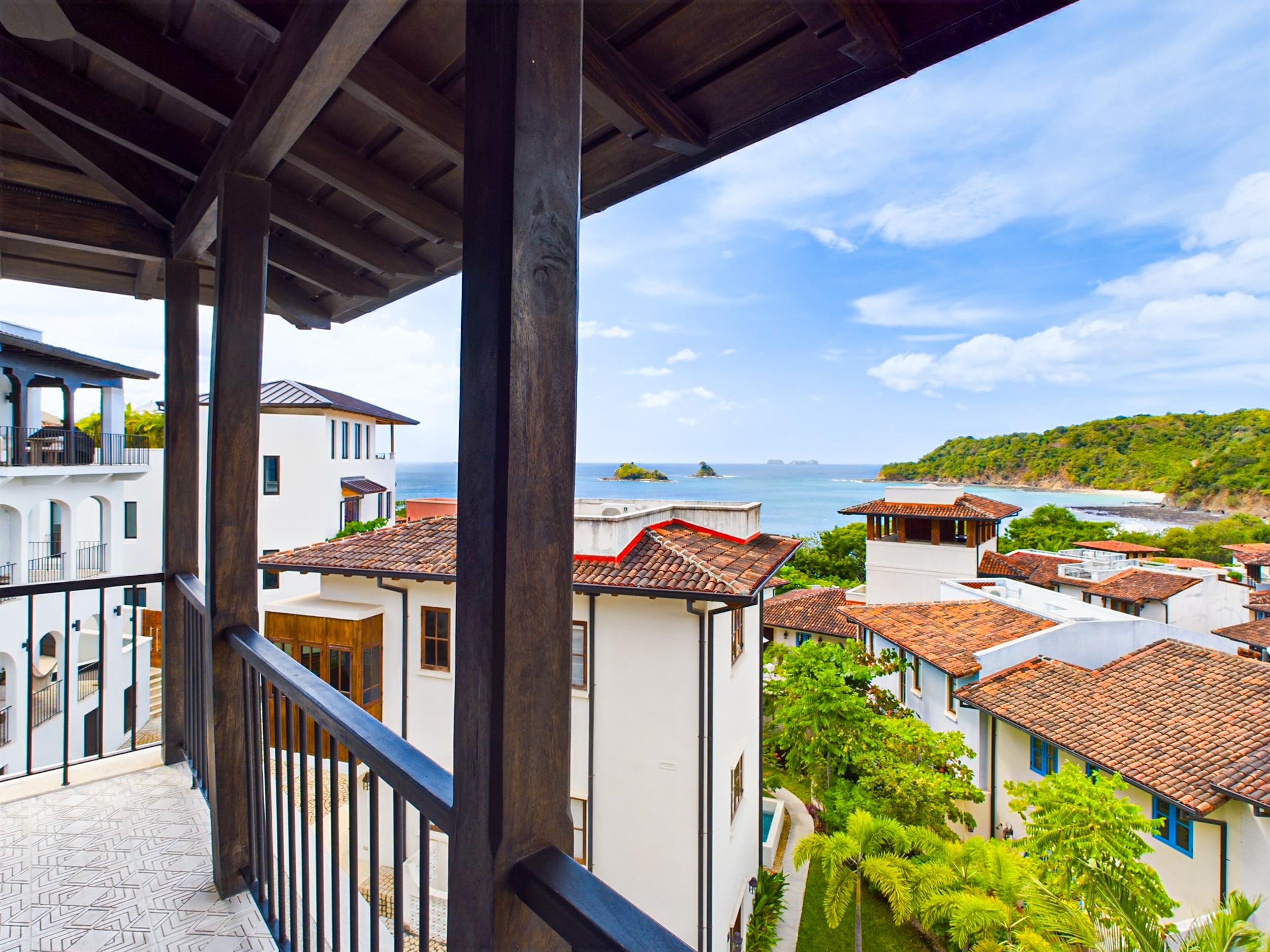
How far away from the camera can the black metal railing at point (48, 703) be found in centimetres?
988

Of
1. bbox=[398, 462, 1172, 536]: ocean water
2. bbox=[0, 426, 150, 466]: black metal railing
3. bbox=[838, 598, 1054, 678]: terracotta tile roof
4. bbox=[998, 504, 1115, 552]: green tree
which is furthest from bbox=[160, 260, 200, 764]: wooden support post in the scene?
bbox=[998, 504, 1115, 552]: green tree

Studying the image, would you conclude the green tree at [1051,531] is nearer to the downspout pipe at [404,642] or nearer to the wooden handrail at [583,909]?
the downspout pipe at [404,642]

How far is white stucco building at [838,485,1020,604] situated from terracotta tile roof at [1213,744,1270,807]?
10399 mm

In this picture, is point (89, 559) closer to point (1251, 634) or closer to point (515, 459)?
point (515, 459)

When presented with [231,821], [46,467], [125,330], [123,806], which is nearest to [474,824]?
[231,821]

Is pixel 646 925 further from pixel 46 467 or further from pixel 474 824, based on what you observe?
pixel 46 467

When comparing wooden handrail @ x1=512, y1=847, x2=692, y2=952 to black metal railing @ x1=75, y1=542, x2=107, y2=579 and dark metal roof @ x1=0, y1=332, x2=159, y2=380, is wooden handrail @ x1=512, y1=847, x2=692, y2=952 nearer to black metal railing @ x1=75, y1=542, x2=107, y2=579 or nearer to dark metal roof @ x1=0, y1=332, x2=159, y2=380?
dark metal roof @ x1=0, y1=332, x2=159, y2=380

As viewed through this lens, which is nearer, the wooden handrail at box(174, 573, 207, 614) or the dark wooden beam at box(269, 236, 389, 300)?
the wooden handrail at box(174, 573, 207, 614)

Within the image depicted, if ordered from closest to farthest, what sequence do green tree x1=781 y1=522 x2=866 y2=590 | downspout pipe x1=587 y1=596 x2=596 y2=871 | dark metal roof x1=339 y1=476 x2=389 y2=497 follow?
1. downspout pipe x1=587 y1=596 x2=596 y2=871
2. dark metal roof x1=339 y1=476 x2=389 y2=497
3. green tree x1=781 y1=522 x2=866 y2=590

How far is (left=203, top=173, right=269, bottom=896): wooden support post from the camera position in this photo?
165 cm

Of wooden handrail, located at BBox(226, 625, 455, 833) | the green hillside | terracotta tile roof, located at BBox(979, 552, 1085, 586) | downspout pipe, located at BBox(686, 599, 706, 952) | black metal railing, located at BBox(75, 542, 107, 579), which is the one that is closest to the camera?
wooden handrail, located at BBox(226, 625, 455, 833)

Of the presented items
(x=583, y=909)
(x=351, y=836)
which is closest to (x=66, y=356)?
(x=351, y=836)

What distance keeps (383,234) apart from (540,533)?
197 centimetres

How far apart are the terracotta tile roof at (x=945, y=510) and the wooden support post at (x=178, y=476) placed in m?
17.6
